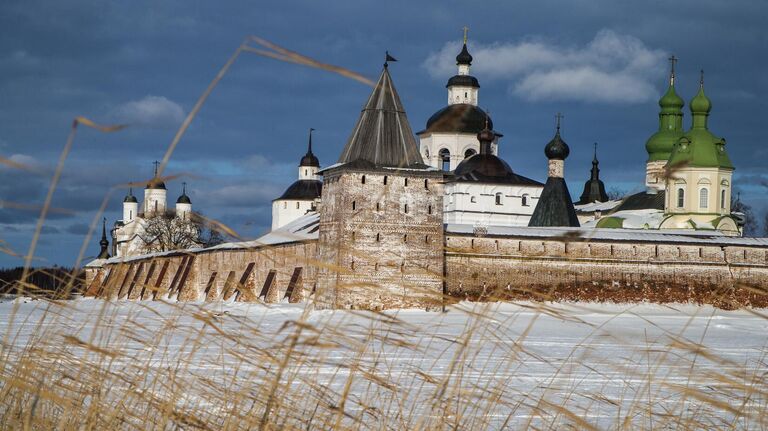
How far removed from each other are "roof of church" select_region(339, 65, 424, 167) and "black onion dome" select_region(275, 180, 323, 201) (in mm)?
25756

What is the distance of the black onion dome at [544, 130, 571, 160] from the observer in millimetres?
33875

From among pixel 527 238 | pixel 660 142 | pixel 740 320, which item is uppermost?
pixel 660 142

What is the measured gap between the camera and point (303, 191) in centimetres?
4738

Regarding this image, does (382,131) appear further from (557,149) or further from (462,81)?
(462,81)

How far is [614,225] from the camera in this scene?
33594mm

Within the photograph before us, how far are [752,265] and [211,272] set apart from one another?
1299cm

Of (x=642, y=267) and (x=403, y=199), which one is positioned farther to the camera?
(x=642, y=267)

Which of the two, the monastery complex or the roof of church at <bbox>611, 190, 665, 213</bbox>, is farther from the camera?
the roof of church at <bbox>611, 190, 665, 213</bbox>

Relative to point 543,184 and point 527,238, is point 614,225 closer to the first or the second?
point 543,184

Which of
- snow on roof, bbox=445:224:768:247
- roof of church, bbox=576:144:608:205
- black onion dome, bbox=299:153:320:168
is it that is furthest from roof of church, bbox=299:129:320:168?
snow on roof, bbox=445:224:768:247

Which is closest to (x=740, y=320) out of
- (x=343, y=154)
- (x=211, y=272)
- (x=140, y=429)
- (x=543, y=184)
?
(x=343, y=154)

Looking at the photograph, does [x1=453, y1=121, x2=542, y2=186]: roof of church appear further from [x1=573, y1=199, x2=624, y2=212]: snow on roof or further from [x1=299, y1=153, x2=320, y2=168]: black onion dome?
[x1=299, y1=153, x2=320, y2=168]: black onion dome

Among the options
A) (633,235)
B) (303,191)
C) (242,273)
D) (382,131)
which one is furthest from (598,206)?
(382,131)

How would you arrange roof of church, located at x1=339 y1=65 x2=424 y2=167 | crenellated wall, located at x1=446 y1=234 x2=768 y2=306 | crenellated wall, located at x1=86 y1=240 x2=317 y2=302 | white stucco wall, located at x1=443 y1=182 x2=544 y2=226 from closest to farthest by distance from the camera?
roof of church, located at x1=339 y1=65 x2=424 y2=167 → crenellated wall, located at x1=86 y1=240 x2=317 y2=302 → crenellated wall, located at x1=446 y1=234 x2=768 y2=306 → white stucco wall, located at x1=443 y1=182 x2=544 y2=226
